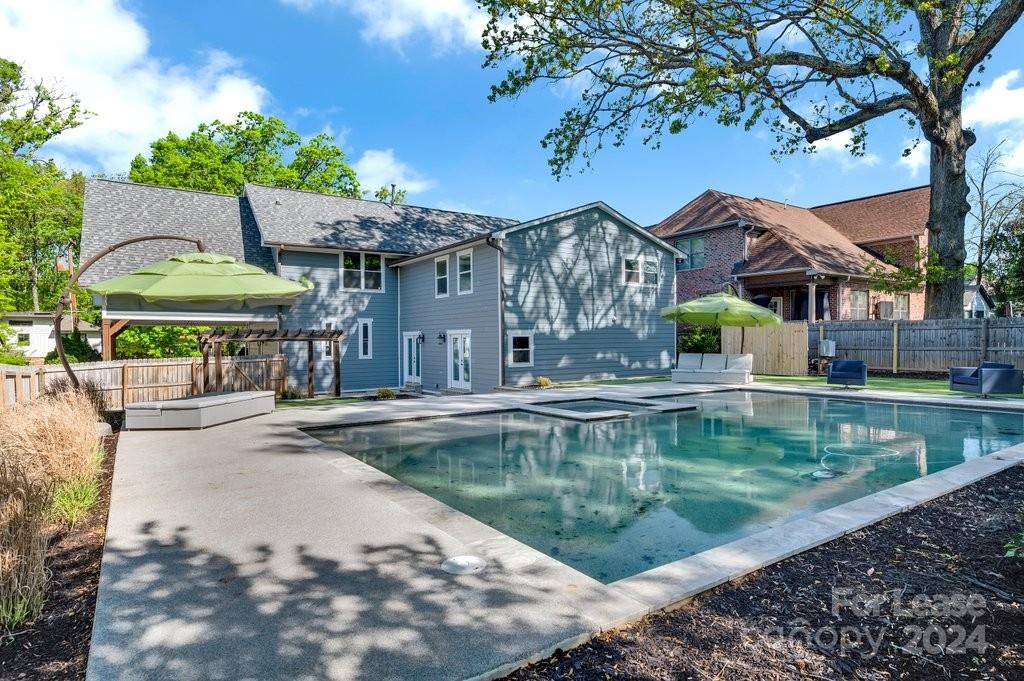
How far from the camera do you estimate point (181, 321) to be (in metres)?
9.49

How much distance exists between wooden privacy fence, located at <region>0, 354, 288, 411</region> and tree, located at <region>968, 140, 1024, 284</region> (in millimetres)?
35750

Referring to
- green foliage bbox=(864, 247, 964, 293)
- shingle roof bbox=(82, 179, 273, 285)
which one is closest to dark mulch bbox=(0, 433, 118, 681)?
shingle roof bbox=(82, 179, 273, 285)

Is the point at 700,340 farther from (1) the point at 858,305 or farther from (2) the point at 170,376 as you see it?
(2) the point at 170,376

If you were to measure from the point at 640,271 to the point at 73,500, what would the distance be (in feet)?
59.1

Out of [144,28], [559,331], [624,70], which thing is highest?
[144,28]

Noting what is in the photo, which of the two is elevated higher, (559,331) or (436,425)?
(559,331)

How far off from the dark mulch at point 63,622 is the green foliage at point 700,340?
20.6 meters

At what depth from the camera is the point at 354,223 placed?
21625mm

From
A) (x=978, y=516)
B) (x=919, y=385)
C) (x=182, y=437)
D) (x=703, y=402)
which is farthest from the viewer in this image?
(x=919, y=385)

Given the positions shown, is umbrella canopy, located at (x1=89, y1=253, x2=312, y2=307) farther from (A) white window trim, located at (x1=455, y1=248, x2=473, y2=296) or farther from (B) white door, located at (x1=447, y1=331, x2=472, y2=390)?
(B) white door, located at (x1=447, y1=331, x2=472, y2=390)

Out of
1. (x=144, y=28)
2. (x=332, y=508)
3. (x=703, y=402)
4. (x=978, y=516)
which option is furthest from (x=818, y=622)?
(x=144, y=28)

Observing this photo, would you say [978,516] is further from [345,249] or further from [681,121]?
[345,249]

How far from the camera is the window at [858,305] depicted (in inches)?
933

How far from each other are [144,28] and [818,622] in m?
23.8
